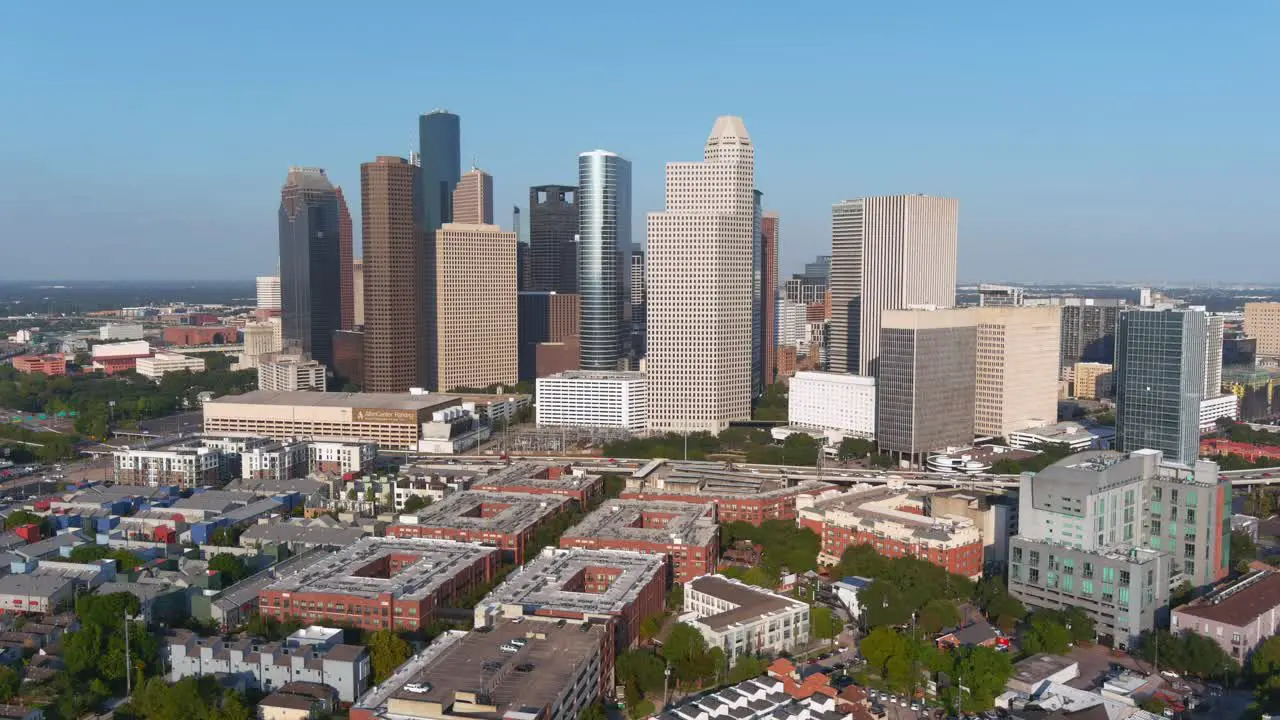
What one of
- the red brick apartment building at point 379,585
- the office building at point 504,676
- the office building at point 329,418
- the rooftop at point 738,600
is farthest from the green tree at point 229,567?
the office building at point 329,418

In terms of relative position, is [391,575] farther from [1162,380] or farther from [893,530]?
[1162,380]

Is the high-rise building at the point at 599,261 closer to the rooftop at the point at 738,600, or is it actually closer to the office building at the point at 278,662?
the rooftop at the point at 738,600

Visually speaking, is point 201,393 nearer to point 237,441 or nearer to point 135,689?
point 237,441

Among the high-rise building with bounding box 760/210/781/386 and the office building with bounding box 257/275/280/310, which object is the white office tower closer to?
the high-rise building with bounding box 760/210/781/386

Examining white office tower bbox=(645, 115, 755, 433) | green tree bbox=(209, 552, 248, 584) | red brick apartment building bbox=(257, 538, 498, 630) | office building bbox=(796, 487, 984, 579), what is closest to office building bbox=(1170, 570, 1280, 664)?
office building bbox=(796, 487, 984, 579)

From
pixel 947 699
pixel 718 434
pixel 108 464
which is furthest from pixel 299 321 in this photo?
pixel 947 699

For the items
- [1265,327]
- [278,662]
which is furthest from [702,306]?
[1265,327]
